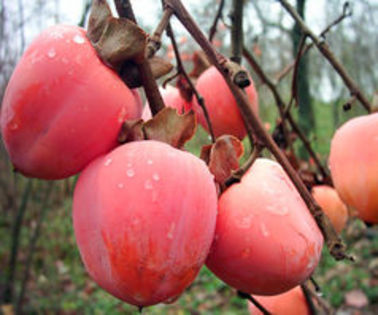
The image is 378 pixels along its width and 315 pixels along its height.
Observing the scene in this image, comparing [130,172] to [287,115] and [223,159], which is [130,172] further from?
[287,115]

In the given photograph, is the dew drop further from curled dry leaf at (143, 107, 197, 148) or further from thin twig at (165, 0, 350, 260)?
thin twig at (165, 0, 350, 260)

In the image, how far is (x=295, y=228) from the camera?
556 millimetres

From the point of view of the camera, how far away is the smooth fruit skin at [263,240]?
1.79 ft

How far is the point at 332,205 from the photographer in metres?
1.09

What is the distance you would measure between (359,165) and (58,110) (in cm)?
52

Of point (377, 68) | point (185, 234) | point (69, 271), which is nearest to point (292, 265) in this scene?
point (185, 234)

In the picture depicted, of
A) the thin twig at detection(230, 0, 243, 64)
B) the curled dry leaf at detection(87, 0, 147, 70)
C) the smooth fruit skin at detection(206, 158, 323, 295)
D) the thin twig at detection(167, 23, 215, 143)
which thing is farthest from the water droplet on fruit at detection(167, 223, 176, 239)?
the thin twig at detection(230, 0, 243, 64)

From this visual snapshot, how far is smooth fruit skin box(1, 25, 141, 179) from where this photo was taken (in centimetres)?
49

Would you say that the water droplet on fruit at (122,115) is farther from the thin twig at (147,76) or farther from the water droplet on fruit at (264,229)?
the water droplet on fruit at (264,229)

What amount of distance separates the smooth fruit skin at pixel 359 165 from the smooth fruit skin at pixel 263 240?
0.69 ft

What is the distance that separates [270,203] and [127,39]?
27 centimetres

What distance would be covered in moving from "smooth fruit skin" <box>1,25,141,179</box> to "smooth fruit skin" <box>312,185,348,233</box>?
28.0 inches

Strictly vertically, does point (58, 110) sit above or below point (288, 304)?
above

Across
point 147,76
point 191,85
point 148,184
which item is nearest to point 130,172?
point 148,184
